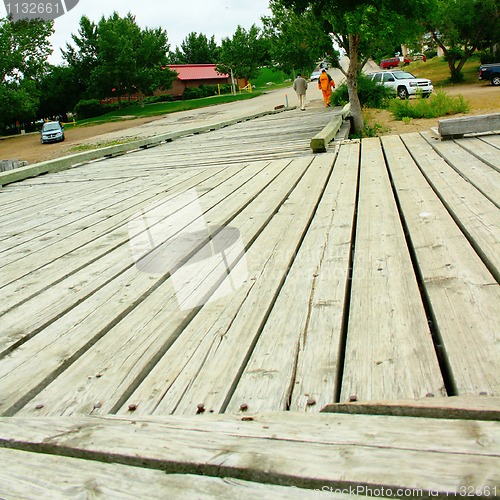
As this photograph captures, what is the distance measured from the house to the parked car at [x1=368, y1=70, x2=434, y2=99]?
145 feet

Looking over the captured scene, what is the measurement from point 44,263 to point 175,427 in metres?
2.44

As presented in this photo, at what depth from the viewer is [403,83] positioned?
25969 mm

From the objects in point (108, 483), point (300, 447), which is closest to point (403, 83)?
point (300, 447)

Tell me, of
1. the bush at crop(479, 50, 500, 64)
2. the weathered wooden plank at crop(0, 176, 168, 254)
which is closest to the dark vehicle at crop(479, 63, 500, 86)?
the bush at crop(479, 50, 500, 64)

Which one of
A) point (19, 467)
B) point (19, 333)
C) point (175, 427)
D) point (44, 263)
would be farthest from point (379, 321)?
point (44, 263)

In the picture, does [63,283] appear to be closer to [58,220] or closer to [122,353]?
[122,353]

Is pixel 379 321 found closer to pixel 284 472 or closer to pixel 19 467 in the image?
pixel 284 472

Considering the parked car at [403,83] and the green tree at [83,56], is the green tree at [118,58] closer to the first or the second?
the green tree at [83,56]

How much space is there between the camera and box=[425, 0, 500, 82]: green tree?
112 feet

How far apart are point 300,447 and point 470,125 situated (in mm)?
6229

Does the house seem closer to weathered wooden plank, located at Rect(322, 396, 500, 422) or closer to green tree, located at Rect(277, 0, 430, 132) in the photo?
green tree, located at Rect(277, 0, 430, 132)

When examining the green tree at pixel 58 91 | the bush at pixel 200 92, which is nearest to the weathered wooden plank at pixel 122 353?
the bush at pixel 200 92

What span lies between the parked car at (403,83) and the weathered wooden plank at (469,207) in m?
21.5

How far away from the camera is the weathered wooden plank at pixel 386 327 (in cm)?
173
